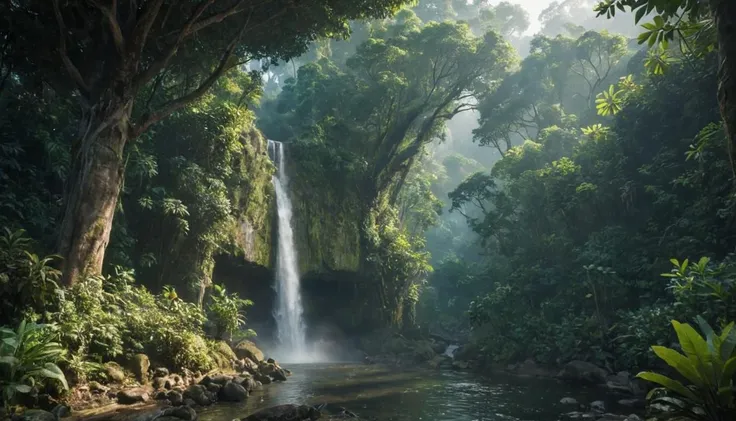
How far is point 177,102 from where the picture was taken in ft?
34.5

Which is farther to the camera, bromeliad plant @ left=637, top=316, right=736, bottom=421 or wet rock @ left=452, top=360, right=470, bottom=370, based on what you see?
wet rock @ left=452, top=360, right=470, bottom=370

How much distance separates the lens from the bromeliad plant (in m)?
4.76

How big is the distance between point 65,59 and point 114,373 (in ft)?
20.7

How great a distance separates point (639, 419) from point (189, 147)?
14.0 m

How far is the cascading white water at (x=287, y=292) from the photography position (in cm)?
2038

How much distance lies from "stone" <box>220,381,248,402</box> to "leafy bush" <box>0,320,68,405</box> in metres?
3.07

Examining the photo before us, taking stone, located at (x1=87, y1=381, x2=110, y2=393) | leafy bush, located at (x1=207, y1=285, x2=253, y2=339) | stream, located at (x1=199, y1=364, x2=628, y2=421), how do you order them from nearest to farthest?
stone, located at (x1=87, y1=381, x2=110, y2=393)
stream, located at (x1=199, y1=364, x2=628, y2=421)
leafy bush, located at (x1=207, y1=285, x2=253, y2=339)

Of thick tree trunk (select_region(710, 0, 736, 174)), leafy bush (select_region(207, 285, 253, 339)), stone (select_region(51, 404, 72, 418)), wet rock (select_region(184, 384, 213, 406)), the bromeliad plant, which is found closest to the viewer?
thick tree trunk (select_region(710, 0, 736, 174))

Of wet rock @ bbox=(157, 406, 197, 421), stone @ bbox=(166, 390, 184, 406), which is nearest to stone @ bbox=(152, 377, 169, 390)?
stone @ bbox=(166, 390, 184, 406)

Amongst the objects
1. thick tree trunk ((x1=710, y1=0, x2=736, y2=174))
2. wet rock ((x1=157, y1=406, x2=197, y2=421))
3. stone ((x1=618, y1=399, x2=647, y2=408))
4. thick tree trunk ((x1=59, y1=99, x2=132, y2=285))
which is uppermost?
thick tree trunk ((x1=59, y1=99, x2=132, y2=285))

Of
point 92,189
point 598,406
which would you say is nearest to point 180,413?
point 92,189

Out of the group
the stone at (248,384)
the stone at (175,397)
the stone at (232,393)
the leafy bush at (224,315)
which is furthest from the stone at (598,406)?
the leafy bush at (224,315)

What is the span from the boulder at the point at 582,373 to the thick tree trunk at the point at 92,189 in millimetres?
13017

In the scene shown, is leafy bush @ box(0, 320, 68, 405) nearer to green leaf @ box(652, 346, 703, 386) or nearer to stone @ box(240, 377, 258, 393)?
stone @ box(240, 377, 258, 393)
